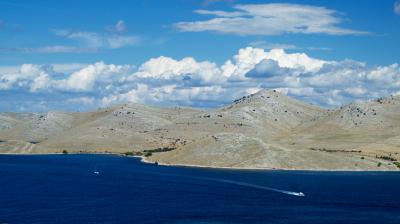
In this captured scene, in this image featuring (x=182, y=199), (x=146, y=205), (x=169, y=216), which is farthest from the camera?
(x=182, y=199)

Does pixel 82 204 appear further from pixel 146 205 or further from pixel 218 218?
pixel 218 218

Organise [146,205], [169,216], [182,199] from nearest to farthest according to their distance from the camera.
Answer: [169,216] → [146,205] → [182,199]

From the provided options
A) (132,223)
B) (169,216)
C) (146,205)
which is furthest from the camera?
(146,205)

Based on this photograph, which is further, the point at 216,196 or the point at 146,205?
the point at 216,196

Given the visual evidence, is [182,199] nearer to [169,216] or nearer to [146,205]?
[146,205]

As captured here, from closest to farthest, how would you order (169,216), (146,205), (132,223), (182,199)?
(132,223)
(169,216)
(146,205)
(182,199)

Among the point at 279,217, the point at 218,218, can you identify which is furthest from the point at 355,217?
the point at 218,218

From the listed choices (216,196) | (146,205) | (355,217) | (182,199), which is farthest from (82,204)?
(355,217)

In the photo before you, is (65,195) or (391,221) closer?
(391,221)
